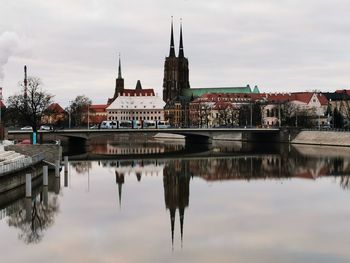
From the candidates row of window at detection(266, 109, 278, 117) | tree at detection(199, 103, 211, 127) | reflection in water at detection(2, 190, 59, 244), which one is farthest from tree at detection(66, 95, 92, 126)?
reflection in water at detection(2, 190, 59, 244)

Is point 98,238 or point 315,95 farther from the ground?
point 315,95

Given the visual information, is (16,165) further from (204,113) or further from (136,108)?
(136,108)

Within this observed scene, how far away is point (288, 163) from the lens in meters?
59.8

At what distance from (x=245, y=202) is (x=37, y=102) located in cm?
4983

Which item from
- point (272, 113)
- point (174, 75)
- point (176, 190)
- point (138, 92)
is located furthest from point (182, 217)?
point (138, 92)

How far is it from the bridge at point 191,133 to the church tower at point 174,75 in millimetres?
64460

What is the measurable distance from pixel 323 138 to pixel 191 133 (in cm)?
2111

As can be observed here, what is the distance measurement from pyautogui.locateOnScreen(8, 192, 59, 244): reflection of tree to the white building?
144 metres

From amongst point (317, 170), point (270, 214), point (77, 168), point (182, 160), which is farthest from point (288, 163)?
point (270, 214)

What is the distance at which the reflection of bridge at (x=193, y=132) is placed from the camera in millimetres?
80500

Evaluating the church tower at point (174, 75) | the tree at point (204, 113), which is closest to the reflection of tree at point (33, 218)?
the tree at point (204, 113)

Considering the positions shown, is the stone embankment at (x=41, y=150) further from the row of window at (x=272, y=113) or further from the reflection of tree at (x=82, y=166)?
the row of window at (x=272, y=113)

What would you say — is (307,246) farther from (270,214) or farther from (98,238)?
(98,238)

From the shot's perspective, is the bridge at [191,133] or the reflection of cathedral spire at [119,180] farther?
the bridge at [191,133]
